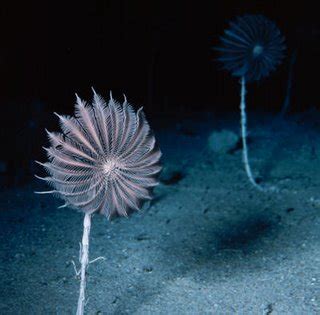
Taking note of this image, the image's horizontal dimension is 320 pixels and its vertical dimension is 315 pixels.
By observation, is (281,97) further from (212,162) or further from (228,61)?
(228,61)

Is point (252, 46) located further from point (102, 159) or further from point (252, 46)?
point (102, 159)

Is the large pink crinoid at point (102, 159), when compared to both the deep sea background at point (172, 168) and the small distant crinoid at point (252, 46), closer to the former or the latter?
the deep sea background at point (172, 168)

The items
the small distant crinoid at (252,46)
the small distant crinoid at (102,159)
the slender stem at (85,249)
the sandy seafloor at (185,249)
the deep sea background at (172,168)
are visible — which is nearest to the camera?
the small distant crinoid at (102,159)

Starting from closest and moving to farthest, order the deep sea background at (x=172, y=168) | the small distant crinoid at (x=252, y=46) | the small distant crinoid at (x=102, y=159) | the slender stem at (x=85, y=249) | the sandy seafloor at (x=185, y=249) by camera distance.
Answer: the small distant crinoid at (x=102, y=159) < the slender stem at (x=85, y=249) < the sandy seafloor at (x=185, y=249) < the deep sea background at (x=172, y=168) < the small distant crinoid at (x=252, y=46)

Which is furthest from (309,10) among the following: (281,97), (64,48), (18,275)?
(18,275)

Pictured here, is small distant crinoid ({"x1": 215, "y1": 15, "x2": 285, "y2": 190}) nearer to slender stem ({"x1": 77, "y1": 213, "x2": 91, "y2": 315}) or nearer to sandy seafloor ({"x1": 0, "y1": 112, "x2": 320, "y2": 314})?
sandy seafloor ({"x1": 0, "y1": 112, "x2": 320, "y2": 314})

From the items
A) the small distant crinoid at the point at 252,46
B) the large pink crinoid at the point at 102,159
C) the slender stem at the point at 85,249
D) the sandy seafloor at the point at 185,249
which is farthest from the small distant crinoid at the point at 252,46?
the slender stem at the point at 85,249
